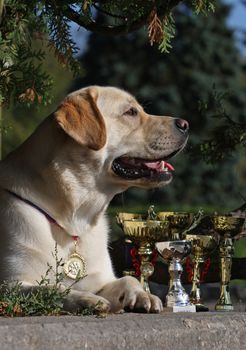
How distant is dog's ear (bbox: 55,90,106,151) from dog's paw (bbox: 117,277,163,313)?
0.79 meters

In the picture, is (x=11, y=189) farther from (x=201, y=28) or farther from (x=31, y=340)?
(x=201, y=28)

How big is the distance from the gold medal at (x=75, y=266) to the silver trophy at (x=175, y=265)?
0.39 meters

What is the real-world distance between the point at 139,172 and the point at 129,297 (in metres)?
0.91

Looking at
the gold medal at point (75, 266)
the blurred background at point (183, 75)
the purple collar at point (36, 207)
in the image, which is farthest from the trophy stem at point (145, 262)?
the blurred background at point (183, 75)

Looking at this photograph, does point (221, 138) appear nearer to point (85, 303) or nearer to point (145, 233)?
point (145, 233)

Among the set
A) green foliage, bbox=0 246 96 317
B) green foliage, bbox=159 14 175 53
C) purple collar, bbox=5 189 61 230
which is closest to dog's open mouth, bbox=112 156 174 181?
purple collar, bbox=5 189 61 230

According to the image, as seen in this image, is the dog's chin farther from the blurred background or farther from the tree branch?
the blurred background

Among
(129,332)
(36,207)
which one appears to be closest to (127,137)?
(36,207)

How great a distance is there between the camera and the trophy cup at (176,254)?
4.63 metres

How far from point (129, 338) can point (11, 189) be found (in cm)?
130

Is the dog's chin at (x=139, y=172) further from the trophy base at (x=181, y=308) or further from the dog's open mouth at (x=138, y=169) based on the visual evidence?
the trophy base at (x=181, y=308)

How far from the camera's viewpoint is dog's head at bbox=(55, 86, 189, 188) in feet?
15.9

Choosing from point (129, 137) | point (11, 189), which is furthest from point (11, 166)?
point (129, 137)

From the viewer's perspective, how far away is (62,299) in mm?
4047
